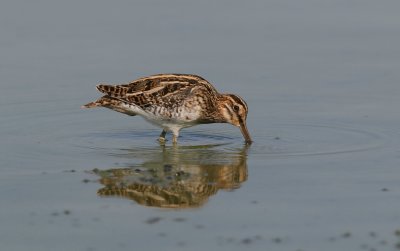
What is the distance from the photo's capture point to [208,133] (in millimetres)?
15398

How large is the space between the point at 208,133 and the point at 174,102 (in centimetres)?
78

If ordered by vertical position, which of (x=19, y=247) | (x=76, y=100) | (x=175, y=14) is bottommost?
(x=19, y=247)

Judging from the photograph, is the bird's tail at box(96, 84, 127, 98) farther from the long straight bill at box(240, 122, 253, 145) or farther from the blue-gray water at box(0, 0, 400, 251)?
the long straight bill at box(240, 122, 253, 145)

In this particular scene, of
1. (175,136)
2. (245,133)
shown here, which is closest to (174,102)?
(175,136)

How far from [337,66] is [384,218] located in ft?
24.9

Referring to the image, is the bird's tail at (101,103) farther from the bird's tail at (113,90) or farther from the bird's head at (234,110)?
the bird's head at (234,110)

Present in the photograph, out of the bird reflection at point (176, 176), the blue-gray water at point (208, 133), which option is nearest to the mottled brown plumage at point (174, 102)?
the blue-gray water at point (208, 133)

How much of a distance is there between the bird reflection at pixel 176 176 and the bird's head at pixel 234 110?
856 mm

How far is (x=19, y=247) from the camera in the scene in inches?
373

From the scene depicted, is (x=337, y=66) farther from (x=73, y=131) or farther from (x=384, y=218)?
(x=384, y=218)

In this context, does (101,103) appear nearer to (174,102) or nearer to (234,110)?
(174,102)

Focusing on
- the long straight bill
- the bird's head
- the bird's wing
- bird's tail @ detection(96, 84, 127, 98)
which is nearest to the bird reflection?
the long straight bill

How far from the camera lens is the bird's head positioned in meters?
14.8

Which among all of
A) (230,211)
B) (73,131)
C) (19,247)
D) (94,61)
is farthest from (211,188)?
(94,61)
